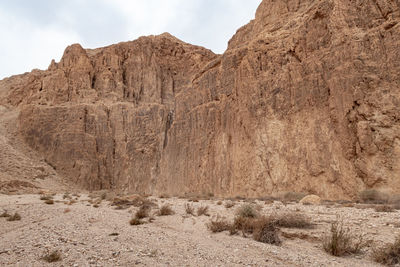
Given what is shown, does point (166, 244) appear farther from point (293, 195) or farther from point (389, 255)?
point (293, 195)

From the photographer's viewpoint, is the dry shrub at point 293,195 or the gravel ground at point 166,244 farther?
the dry shrub at point 293,195

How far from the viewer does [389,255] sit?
17.3 feet

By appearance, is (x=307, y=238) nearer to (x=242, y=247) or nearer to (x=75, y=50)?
(x=242, y=247)

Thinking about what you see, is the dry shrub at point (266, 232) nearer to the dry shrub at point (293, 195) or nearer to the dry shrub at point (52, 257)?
the dry shrub at point (52, 257)

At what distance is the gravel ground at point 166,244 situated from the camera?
5188 mm

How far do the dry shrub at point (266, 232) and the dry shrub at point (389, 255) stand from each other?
189 centimetres

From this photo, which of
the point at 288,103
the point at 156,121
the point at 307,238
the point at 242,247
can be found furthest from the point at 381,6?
the point at 156,121

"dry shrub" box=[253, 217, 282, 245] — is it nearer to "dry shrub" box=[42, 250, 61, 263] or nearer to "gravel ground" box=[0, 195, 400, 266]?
"gravel ground" box=[0, 195, 400, 266]

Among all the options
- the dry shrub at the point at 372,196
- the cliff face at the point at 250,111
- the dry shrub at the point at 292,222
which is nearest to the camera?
the dry shrub at the point at 292,222

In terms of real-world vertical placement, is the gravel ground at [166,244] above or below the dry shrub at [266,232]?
below

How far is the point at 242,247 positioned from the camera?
19.9 ft

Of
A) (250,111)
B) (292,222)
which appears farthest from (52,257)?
(250,111)

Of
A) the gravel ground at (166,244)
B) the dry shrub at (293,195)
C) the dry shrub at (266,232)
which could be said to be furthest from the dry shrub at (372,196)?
the dry shrub at (266,232)

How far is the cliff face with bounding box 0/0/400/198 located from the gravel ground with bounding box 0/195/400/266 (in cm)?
983
